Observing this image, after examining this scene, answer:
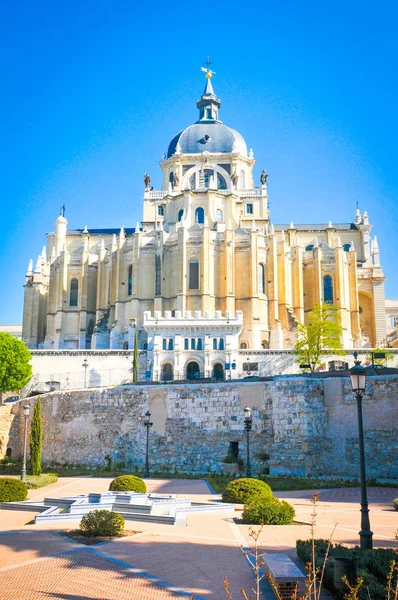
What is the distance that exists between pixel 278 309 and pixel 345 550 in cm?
5316

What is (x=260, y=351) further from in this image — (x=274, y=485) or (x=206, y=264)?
(x=274, y=485)

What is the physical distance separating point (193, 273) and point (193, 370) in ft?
49.3

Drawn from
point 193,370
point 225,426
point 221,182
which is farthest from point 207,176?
point 225,426

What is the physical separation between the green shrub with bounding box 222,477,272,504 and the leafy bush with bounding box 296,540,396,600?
8720mm

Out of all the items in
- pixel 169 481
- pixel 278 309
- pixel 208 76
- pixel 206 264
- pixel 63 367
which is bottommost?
pixel 169 481

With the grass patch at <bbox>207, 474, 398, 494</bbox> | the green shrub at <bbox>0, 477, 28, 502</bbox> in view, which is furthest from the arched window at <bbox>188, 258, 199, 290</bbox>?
the green shrub at <bbox>0, 477, 28, 502</bbox>

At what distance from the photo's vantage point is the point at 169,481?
28844 mm

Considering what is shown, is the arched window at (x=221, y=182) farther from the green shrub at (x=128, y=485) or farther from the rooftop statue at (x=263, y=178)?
the green shrub at (x=128, y=485)

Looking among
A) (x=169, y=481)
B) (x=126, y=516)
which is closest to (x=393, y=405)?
(x=169, y=481)

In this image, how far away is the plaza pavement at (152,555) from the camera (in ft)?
34.4

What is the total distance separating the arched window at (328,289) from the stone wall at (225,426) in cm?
3473

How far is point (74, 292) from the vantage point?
7012 cm

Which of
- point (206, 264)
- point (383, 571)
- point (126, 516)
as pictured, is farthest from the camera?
point (206, 264)

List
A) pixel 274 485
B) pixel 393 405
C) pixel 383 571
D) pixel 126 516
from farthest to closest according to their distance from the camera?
1. pixel 393 405
2. pixel 274 485
3. pixel 126 516
4. pixel 383 571
